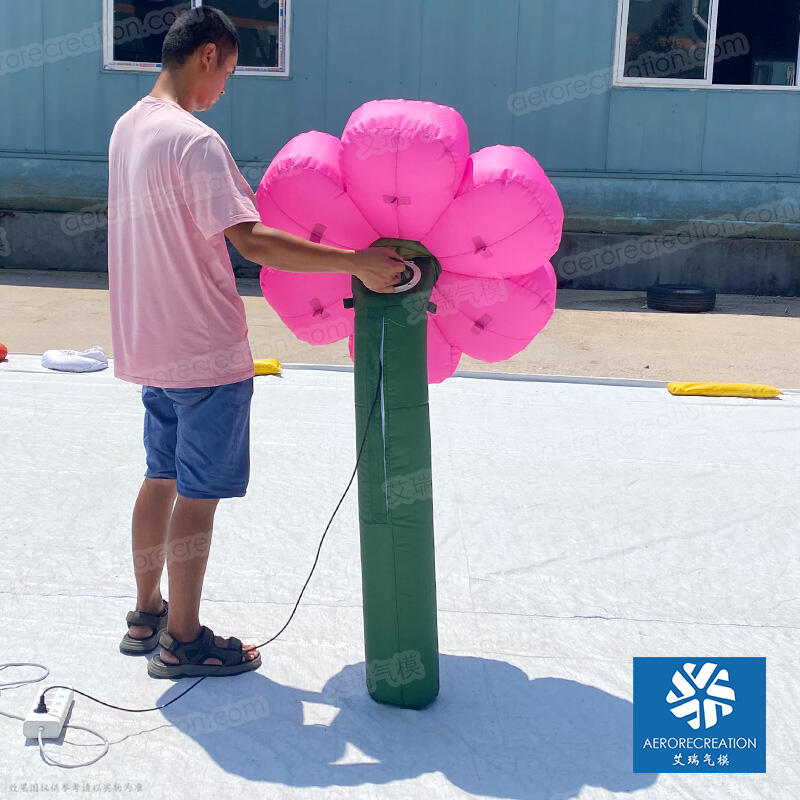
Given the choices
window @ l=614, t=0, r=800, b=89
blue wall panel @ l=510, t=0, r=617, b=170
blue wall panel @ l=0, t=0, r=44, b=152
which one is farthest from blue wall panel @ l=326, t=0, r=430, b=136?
blue wall panel @ l=0, t=0, r=44, b=152

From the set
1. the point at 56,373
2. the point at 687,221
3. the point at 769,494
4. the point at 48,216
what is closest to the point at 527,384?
the point at 769,494

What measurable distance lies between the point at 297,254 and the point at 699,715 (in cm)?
155

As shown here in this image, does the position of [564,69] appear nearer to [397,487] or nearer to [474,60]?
[474,60]

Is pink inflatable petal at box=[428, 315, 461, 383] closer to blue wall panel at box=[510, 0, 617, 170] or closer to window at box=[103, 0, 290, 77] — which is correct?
blue wall panel at box=[510, 0, 617, 170]

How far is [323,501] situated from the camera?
4312 mm

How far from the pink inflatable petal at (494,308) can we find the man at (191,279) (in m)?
0.41

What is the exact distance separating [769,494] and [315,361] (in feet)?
11.9

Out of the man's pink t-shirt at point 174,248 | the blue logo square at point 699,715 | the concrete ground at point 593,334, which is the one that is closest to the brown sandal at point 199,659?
the man's pink t-shirt at point 174,248

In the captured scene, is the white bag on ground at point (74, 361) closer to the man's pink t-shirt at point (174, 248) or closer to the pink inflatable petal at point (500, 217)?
the man's pink t-shirt at point (174, 248)

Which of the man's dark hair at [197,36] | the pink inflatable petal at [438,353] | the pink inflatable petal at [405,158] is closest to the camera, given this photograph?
the pink inflatable petal at [405,158]

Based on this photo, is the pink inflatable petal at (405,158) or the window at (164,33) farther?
the window at (164,33)

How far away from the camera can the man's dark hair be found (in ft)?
8.71

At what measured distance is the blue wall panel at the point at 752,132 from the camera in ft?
36.1

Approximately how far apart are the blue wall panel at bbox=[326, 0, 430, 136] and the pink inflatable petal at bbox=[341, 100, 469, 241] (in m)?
8.61
